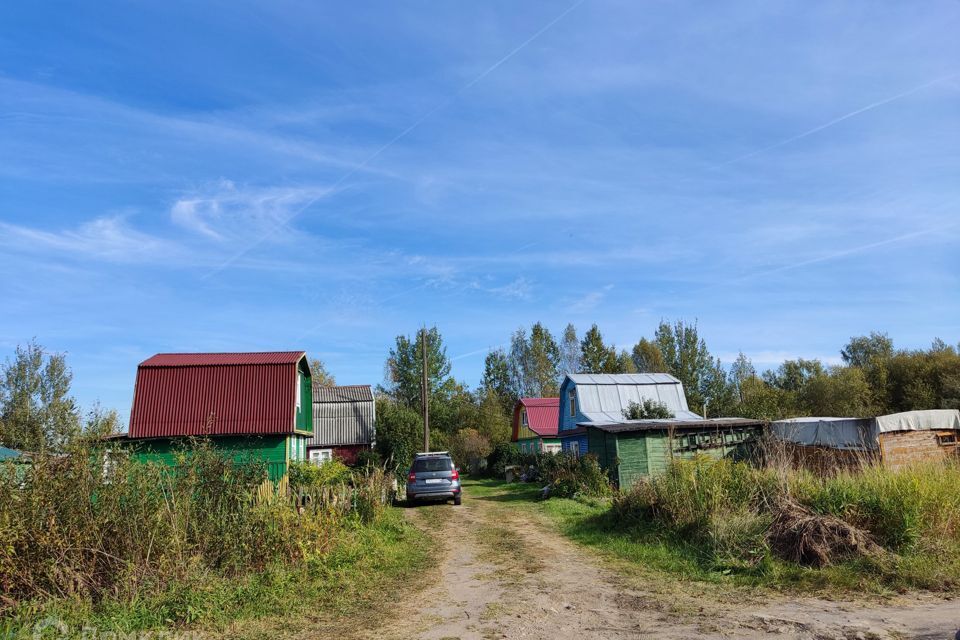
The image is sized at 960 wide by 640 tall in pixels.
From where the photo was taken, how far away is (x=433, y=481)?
66.0ft

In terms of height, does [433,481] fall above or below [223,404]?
below

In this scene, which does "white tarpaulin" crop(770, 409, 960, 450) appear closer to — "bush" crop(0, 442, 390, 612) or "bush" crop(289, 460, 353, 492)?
"bush" crop(289, 460, 353, 492)

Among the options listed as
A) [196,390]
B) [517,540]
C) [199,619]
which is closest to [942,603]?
[517,540]

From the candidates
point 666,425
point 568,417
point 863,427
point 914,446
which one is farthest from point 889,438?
point 568,417

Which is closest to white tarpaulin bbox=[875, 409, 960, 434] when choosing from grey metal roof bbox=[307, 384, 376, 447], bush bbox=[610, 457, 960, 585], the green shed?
the green shed

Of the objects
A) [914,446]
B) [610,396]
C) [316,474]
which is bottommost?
[914,446]

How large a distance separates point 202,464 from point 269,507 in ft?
4.04

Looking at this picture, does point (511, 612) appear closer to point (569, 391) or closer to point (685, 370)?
point (569, 391)

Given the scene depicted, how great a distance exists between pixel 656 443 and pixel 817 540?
12.6m

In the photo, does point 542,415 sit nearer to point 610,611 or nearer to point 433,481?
→ point 433,481

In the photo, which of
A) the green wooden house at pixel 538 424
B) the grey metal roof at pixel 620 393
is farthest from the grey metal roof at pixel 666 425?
the green wooden house at pixel 538 424

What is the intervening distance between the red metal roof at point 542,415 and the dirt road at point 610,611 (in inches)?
1206

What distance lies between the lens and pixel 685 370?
57625 millimetres

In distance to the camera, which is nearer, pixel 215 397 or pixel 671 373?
pixel 215 397
